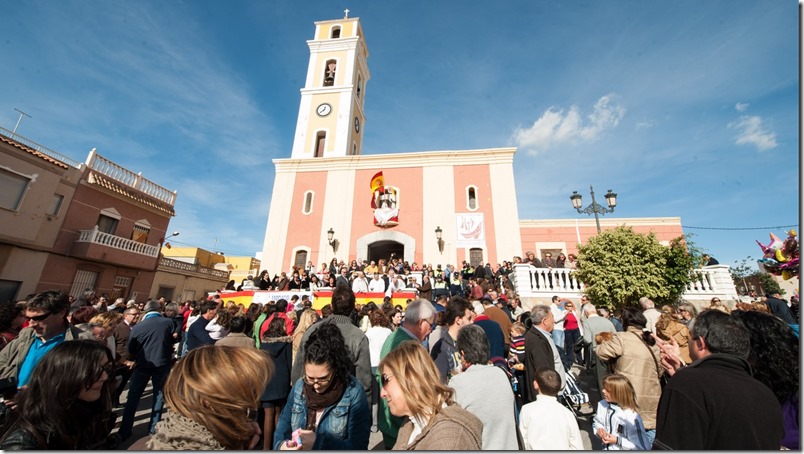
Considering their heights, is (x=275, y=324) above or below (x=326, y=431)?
above

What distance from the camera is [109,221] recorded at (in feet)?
54.9

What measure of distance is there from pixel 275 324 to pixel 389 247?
16559 millimetres

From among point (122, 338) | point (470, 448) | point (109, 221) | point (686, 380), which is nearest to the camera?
point (470, 448)

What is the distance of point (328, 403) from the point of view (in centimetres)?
216

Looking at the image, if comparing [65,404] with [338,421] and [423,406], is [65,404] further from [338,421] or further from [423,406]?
[423,406]

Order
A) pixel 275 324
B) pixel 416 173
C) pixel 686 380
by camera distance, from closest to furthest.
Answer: pixel 686 380
pixel 275 324
pixel 416 173

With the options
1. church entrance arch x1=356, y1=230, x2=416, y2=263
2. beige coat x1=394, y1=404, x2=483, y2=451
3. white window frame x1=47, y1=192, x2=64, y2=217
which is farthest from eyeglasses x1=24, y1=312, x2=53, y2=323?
white window frame x1=47, y1=192, x2=64, y2=217

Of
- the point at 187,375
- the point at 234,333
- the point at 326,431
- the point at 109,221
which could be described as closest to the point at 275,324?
the point at 234,333

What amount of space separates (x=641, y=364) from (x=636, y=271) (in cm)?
708

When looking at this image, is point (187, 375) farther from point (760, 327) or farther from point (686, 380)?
point (760, 327)

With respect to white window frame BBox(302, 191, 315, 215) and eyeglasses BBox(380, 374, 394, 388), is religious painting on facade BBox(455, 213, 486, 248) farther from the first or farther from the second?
eyeglasses BBox(380, 374, 394, 388)

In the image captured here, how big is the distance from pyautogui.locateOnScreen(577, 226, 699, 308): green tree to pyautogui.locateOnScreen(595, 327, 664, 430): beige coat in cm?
649

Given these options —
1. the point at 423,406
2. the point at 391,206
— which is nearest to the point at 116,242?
the point at 391,206

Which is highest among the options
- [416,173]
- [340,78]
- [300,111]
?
[340,78]
